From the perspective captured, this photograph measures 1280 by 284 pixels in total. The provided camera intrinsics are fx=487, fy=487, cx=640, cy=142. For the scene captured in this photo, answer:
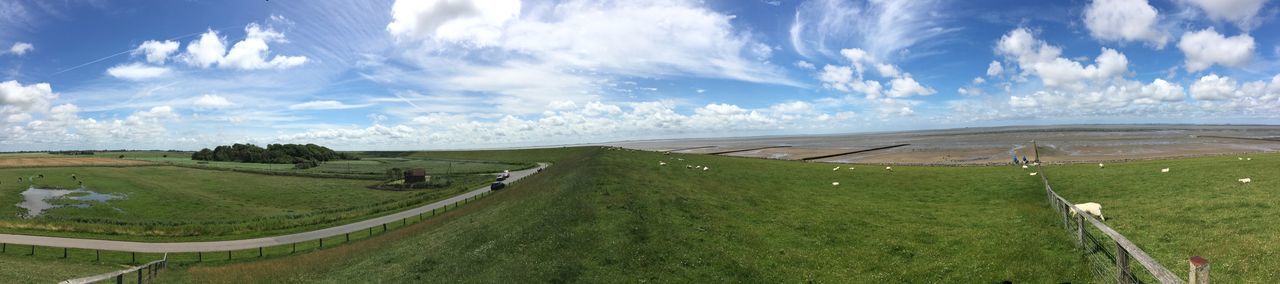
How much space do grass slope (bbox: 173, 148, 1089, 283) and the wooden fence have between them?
48 centimetres

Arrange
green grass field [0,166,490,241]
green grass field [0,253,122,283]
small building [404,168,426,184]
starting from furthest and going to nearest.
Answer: small building [404,168,426,184] → green grass field [0,166,490,241] → green grass field [0,253,122,283]

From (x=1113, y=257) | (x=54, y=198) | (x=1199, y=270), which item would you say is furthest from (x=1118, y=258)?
(x=54, y=198)

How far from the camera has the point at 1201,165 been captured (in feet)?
111

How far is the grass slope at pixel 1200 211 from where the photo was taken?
1218 cm

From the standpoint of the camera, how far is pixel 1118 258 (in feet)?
34.7

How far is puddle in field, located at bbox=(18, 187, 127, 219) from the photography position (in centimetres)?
7023

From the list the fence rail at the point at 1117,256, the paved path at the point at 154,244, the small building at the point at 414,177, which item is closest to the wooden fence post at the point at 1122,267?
the fence rail at the point at 1117,256

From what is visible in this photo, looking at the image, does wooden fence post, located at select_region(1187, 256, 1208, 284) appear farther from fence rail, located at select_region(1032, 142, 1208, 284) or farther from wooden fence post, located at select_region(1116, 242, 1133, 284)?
wooden fence post, located at select_region(1116, 242, 1133, 284)

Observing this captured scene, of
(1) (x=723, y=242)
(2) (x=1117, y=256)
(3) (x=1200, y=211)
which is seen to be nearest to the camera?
(2) (x=1117, y=256)

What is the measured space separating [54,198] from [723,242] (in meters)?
113

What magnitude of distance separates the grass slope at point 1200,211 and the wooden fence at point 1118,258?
1084 millimetres

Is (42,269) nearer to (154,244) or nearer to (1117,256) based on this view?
(154,244)

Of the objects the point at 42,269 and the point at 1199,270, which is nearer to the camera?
the point at 1199,270

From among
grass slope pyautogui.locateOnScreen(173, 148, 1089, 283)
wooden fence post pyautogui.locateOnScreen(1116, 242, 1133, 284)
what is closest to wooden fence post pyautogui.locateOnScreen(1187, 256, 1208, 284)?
wooden fence post pyautogui.locateOnScreen(1116, 242, 1133, 284)
